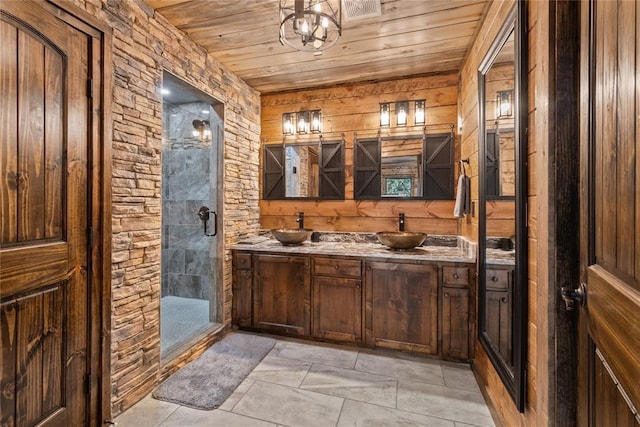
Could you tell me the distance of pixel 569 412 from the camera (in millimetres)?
1134

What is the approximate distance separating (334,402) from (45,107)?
7.77 ft

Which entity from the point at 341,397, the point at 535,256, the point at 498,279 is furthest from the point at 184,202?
the point at 535,256

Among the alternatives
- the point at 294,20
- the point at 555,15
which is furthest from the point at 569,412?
the point at 294,20

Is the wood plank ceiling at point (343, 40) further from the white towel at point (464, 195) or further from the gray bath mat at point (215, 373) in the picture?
the gray bath mat at point (215, 373)

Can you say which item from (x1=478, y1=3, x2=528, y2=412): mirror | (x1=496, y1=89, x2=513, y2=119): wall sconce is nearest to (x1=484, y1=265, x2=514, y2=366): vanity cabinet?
(x1=478, y1=3, x2=528, y2=412): mirror

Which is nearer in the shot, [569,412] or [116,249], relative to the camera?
[569,412]

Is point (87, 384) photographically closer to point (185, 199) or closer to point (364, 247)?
point (364, 247)

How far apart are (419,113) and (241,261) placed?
2.41 m

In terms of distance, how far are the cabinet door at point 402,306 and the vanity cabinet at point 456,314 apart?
0.07 m

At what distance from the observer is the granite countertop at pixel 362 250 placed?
250 cm

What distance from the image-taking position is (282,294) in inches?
114

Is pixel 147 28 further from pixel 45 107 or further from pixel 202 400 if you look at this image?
pixel 202 400

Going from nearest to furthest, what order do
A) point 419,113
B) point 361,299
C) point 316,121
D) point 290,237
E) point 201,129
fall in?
1. point 361,299
2. point 290,237
3. point 419,113
4. point 316,121
5. point 201,129

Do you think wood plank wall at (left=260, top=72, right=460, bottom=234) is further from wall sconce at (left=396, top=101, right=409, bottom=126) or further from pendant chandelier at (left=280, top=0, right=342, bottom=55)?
pendant chandelier at (left=280, top=0, right=342, bottom=55)
